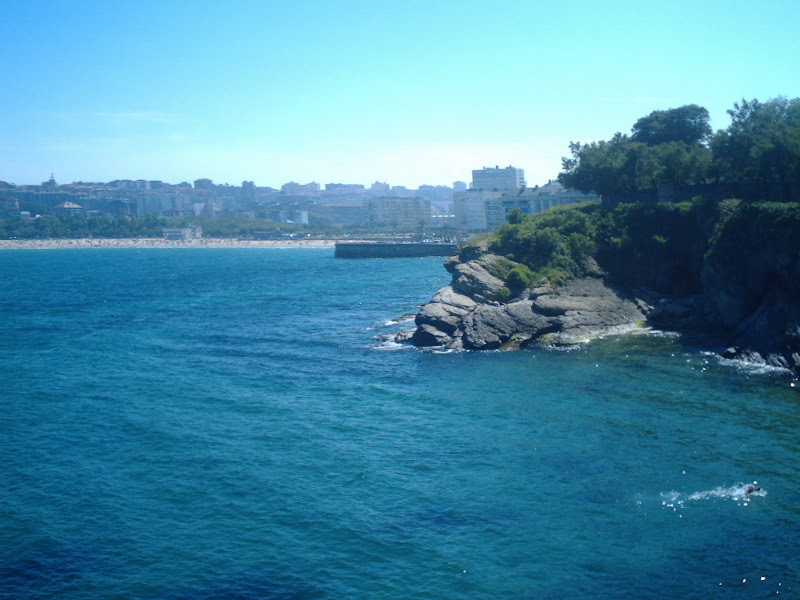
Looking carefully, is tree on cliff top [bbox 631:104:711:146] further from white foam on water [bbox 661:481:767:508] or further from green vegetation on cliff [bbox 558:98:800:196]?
white foam on water [bbox 661:481:767:508]

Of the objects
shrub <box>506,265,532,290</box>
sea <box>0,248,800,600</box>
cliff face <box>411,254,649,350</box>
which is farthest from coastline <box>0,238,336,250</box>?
sea <box>0,248,800,600</box>

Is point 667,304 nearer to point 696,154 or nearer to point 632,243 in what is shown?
point 632,243

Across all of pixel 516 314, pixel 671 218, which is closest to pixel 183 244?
pixel 671 218

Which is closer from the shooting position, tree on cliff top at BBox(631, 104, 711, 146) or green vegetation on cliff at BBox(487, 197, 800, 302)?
green vegetation on cliff at BBox(487, 197, 800, 302)

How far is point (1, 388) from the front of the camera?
35125 mm

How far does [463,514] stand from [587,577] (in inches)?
167

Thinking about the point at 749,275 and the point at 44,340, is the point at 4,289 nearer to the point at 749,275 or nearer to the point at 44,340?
the point at 44,340

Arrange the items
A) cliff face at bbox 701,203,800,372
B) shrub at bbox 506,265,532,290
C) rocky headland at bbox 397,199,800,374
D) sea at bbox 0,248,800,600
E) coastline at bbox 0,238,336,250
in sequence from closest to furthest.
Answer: sea at bbox 0,248,800,600 → cliff face at bbox 701,203,800,372 → rocky headland at bbox 397,199,800,374 → shrub at bbox 506,265,532,290 → coastline at bbox 0,238,336,250

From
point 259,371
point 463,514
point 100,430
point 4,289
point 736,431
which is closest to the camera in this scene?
point 463,514

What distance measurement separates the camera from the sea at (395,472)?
57.1 ft

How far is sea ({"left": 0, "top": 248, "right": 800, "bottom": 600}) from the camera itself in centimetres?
1739

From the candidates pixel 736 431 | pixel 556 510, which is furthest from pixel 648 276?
pixel 556 510

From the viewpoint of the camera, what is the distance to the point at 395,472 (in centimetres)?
2339

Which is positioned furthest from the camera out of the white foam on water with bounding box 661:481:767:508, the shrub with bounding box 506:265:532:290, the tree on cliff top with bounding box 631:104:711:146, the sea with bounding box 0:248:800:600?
the tree on cliff top with bounding box 631:104:711:146
